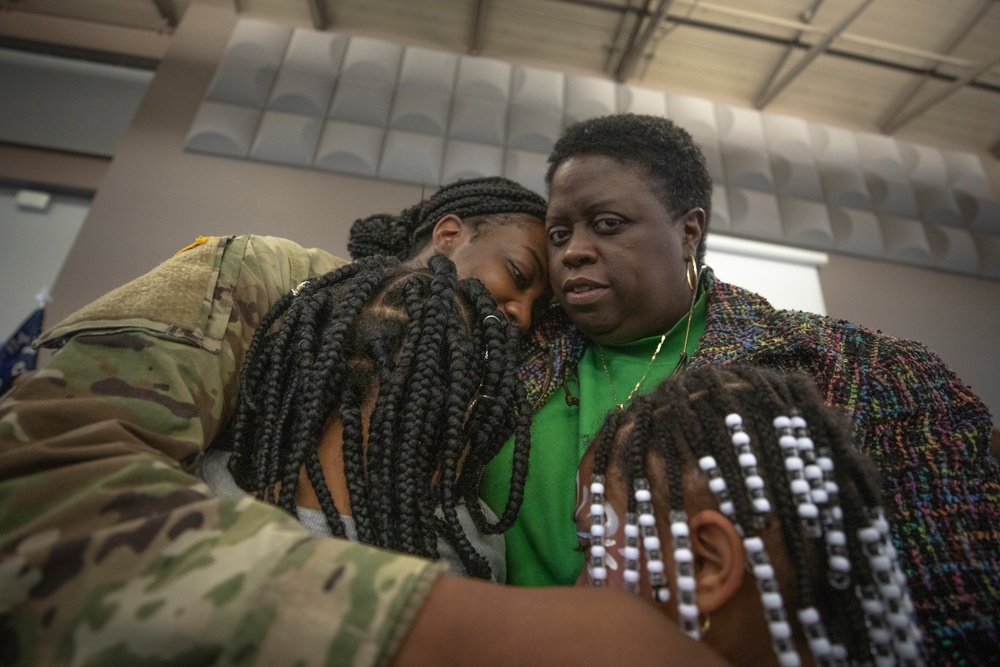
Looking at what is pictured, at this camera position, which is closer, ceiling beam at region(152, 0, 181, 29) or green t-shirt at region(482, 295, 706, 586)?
green t-shirt at region(482, 295, 706, 586)

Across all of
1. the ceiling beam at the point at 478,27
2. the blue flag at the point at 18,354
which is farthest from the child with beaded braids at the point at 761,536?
the ceiling beam at the point at 478,27

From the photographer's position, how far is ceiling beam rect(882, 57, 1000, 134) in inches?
140

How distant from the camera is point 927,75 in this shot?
3.87m

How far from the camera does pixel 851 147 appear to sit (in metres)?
3.93

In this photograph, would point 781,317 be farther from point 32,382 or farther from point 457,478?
point 32,382

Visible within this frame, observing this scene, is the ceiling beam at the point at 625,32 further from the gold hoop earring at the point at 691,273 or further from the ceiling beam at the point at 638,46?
the gold hoop earring at the point at 691,273

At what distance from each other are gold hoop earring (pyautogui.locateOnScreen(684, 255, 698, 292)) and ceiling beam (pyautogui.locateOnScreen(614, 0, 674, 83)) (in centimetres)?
257

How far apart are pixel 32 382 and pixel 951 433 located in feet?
4.90

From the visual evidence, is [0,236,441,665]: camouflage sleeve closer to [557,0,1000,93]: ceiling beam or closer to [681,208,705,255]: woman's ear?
[681,208,705,255]: woman's ear

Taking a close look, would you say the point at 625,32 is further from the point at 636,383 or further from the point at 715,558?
the point at 715,558

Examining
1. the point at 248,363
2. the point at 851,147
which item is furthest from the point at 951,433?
the point at 851,147

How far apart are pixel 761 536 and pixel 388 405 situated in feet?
1.92

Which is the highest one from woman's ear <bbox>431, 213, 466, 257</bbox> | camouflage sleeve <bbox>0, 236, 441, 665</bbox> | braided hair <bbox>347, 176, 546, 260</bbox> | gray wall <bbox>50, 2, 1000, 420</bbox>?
gray wall <bbox>50, 2, 1000, 420</bbox>

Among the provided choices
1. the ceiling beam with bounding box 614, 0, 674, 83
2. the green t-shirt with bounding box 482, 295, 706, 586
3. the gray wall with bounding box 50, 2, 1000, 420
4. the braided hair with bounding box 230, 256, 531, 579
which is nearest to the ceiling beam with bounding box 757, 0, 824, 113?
the ceiling beam with bounding box 614, 0, 674, 83
